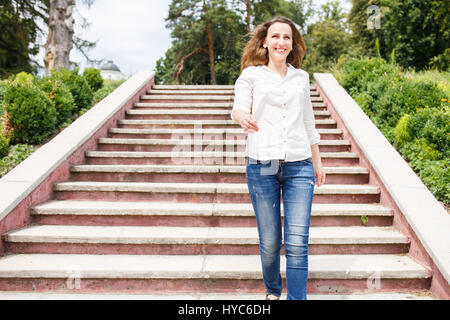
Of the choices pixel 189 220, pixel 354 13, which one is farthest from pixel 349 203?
pixel 354 13

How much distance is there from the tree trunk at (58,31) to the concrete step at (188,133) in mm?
5779

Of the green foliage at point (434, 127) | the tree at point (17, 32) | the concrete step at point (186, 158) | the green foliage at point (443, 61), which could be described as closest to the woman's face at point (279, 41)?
the concrete step at point (186, 158)

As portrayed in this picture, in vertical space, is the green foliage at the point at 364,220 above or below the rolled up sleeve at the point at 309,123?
below

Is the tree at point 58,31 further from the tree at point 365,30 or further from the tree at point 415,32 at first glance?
the tree at point 365,30

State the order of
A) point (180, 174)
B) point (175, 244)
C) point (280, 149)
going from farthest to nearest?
1. point (180, 174)
2. point (175, 244)
3. point (280, 149)

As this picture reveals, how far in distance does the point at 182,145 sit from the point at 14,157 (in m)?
2.26

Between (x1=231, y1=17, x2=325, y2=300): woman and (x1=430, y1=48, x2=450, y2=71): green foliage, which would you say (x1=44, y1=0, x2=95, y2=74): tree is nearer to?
(x1=231, y1=17, x2=325, y2=300): woman

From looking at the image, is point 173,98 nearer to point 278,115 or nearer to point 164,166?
point 164,166

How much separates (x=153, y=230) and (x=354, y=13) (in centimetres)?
2344

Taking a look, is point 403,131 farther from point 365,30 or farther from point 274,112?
point 365,30

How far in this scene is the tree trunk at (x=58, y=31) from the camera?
9562mm

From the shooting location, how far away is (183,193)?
371cm

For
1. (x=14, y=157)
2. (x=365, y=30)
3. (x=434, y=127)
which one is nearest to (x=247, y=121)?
(x=434, y=127)

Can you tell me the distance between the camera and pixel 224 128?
17.6ft
